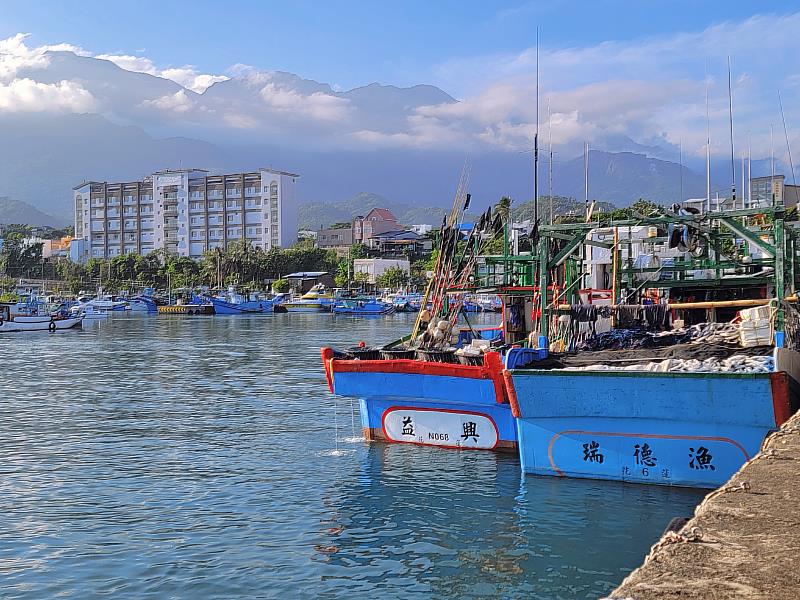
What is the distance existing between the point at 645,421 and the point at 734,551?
23.8ft

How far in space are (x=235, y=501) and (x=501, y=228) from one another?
9.22 meters

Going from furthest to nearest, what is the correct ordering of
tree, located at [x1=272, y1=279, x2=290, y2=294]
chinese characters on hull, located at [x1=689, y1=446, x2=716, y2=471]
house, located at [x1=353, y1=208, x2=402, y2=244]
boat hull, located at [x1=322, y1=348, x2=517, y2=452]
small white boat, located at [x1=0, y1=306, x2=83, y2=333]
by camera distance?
house, located at [x1=353, y1=208, x2=402, y2=244] → tree, located at [x1=272, y1=279, x2=290, y2=294] → small white boat, located at [x1=0, y1=306, x2=83, y2=333] → boat hull, located at [x1=322, y1=348, x2=517, y2=452] → chinese characters on hull, located at [x1=689, y1=446, x2=716, y2=471]

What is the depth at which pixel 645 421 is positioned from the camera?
1277 centimetres

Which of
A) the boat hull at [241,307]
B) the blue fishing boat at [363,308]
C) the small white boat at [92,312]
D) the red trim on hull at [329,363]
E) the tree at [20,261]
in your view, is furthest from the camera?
the tree at [20,261]

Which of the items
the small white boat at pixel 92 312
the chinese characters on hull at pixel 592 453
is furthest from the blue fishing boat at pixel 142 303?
the chinese characters on hull at pixel 592 453

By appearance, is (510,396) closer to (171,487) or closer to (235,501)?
(235,501)

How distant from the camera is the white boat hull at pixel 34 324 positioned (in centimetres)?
7000

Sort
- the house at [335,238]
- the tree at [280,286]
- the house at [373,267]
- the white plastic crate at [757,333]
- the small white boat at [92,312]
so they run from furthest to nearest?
the house at [335,238] → the house at [373,267] → the tree at [280,286] → the small white boat at [92,312] → the white plastic crate at [757,333]

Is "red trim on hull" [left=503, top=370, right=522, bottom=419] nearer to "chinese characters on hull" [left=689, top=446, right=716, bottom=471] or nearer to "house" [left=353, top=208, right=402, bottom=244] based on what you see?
"chinese characters on hull" [left=689, top=446, right=716, bottom=471]

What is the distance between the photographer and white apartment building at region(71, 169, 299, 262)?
508 ft

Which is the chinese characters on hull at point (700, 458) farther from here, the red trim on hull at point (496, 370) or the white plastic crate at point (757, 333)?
the red trim on hull at point (496, 370)

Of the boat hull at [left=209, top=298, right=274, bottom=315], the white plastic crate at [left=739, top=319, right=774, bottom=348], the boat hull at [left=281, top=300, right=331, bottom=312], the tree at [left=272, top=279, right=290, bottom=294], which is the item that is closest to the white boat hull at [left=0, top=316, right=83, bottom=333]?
the boat hull at [left=209, top=298, right=274, bottom=315]

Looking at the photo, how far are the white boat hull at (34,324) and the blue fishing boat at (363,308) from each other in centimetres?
3728

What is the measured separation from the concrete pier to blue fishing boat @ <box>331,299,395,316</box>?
9622 centimetres
